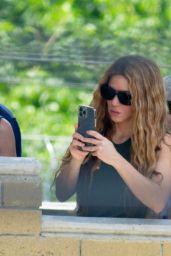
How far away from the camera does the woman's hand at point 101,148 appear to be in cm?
393

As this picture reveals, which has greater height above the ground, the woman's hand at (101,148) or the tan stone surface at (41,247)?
the woman's hand at (101,148)

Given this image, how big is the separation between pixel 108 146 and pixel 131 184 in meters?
0.16

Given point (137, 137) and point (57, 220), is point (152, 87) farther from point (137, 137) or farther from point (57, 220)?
point (57, 220)

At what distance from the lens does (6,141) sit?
4316mm

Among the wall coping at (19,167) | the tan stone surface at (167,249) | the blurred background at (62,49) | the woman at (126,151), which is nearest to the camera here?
the wall coping at (19,167)

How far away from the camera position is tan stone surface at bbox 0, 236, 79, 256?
151 inches

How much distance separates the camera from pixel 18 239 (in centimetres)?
384

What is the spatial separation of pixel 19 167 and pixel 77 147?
303mm

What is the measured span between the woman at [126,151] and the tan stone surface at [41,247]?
0.26 meters

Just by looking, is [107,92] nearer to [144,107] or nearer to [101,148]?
[144,107]

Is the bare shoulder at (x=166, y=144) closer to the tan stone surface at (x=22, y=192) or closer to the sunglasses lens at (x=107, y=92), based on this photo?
the sunglasses lens at (x=107, y=92)

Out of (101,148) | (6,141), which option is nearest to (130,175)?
(101,148)

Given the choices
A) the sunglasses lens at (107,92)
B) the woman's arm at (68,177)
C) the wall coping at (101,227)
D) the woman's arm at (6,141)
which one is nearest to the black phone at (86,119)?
the woman's arm at (68,177)

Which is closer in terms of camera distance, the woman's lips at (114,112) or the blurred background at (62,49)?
the woman's lips at (114,112)
